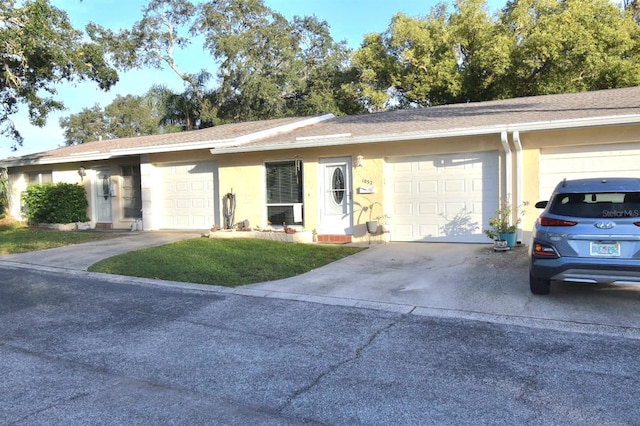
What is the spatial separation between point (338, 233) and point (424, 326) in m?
7.45

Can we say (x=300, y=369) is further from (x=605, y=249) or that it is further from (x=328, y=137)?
(x=328, y=137)

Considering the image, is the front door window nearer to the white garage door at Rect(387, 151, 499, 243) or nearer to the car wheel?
the white garage door at Rect(387, 151, 499, 243)

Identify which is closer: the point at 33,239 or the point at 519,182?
the point at 519,182

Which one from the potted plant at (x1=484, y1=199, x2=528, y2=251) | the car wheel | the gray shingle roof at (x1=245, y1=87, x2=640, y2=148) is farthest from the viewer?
the gray shingle roof at (x1=245, y1=87, x2=640, y2=148)

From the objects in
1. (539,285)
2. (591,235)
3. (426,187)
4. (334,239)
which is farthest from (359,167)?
(591,235)

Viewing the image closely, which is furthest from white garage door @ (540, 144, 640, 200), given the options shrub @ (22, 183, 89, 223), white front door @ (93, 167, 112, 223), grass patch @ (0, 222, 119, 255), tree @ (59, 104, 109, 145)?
tree @ (59, 104, 109, 145)

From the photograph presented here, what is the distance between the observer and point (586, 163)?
10.4 meters

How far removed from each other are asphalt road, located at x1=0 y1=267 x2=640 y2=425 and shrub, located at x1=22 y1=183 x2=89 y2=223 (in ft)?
39.2

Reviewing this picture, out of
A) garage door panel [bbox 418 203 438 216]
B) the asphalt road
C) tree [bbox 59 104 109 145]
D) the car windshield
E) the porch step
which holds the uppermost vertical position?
tree [bbox 59 104 109 145]

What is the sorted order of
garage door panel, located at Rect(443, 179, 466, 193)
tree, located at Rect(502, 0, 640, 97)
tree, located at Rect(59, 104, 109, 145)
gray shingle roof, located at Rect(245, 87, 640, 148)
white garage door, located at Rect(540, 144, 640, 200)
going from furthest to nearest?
tree, located at Rect(59, 104, 109, 145), tree, located at Rect(502, 0, 640, 97), garage door panel, located at Rect(443, 179, 466, 193), gray shingle roof, located at Rect(245, 87, 640, 148), white garage door, located at Rect(540, 144, 640, 200)

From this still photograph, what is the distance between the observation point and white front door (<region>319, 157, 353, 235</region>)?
1280cm

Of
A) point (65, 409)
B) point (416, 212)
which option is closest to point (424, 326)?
point (65, 409)

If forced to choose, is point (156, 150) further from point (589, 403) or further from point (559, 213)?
point (589, 403)

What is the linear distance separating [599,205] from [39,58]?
16878 mm
